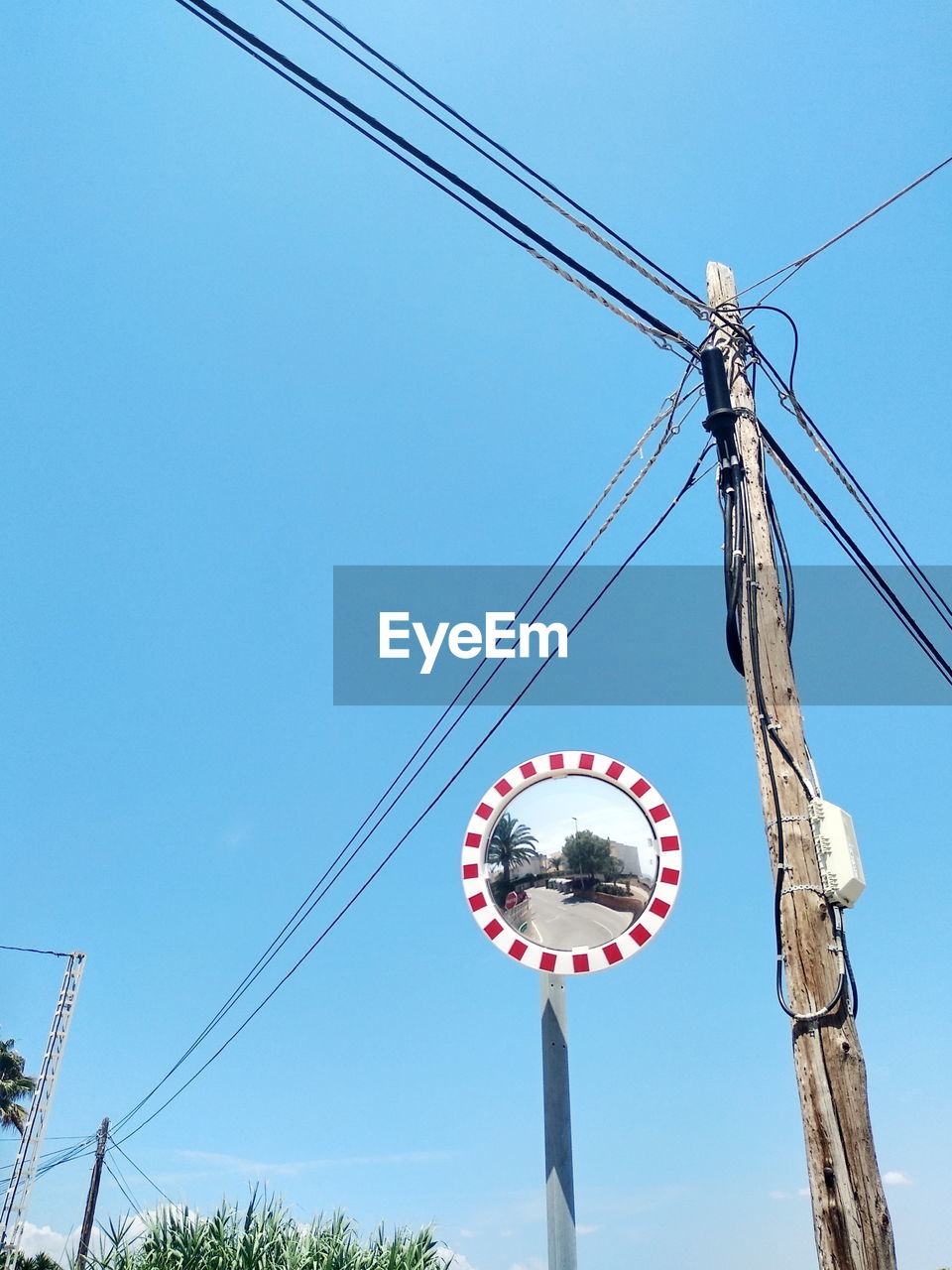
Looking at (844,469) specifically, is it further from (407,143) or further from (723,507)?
(407,143)

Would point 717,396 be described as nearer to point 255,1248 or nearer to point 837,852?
point 837,852

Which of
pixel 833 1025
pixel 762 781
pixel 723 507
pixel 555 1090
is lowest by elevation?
pixel 555 1090

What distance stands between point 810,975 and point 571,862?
1609mm

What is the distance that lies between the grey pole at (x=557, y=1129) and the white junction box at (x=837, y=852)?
1.76m

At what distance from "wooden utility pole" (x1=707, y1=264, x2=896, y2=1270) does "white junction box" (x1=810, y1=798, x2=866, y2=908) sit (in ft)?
0.15

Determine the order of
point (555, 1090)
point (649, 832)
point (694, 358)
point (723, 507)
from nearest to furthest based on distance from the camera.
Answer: point (555, 1090), point (649, 832), point (723, 507), point (694, 358)

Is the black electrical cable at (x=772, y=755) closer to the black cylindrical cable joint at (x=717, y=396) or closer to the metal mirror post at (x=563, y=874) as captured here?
the black cylindrical cable joint at (x=717, y=396)

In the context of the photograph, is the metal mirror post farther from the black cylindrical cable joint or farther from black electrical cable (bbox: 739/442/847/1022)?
the black cylindrical cable joint

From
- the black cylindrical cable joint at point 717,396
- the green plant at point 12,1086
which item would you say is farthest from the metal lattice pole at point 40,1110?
the black cylindrical cable joint at point 717,396

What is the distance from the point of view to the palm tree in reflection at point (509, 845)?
160 inches

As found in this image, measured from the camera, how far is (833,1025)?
4512mm

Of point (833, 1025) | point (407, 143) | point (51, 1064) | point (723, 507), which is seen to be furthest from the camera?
point (51, 1064)

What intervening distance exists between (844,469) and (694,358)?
6.42ft

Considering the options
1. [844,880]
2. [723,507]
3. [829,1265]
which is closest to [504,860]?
[844,880]
